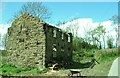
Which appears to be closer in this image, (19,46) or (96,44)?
(19,46)

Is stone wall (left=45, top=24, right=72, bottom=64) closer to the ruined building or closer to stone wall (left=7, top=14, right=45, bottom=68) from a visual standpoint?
the ruined building

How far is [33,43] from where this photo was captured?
24797 mm

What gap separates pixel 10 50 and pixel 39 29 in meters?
4.07

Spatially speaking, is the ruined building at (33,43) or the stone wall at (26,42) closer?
the ruined building at (33,43)

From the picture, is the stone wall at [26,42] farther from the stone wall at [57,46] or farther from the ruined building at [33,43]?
the stone wall at [57,46]

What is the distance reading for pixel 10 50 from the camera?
86.2 feet

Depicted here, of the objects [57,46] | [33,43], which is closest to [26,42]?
[33,43]

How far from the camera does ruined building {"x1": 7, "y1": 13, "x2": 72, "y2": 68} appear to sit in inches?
947

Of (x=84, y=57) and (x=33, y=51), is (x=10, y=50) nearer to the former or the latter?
(x=33, y=51)

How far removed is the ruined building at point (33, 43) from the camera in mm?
24062


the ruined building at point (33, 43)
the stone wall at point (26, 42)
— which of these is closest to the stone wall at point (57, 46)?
the ruined building at point (33, 43)

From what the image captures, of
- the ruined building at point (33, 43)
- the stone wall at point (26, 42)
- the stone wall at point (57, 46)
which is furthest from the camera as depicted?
the stone wall at point (57, 46)

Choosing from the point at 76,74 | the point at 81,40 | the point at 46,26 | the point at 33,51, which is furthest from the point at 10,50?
the point at 81,40

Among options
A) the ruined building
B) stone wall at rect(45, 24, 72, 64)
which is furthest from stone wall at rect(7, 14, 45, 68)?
stone wall at rect(45, 24, 72, 64)
